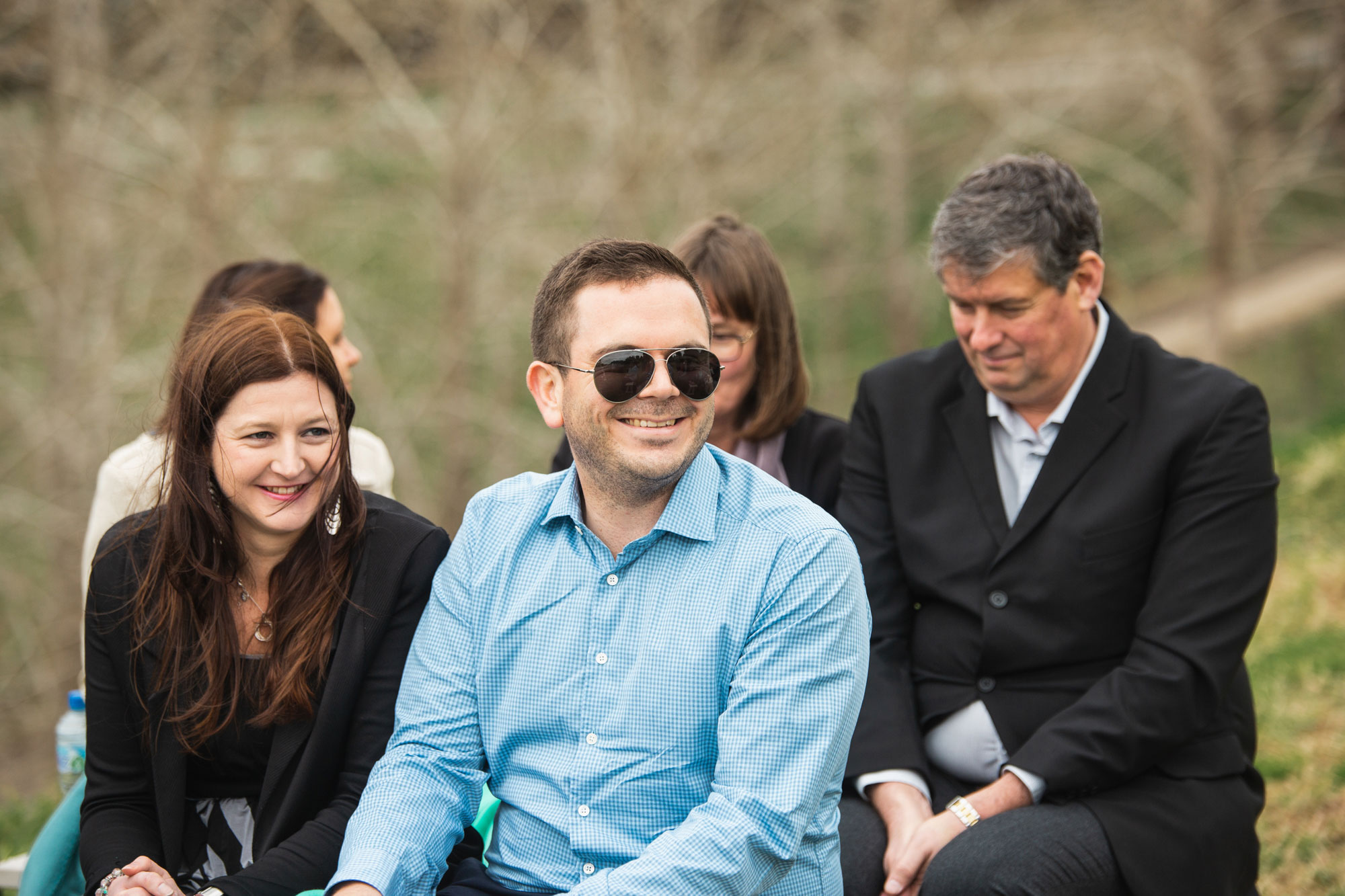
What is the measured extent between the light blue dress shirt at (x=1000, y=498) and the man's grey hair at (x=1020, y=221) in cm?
22

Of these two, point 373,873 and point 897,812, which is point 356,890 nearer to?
point 373,873

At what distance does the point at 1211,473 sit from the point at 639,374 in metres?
1.26

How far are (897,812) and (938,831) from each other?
14 cm

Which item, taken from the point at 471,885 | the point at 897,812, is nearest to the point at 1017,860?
the point at 897,812

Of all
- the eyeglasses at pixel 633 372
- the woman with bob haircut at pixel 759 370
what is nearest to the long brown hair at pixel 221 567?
the eyeglasses at pixel 633 372

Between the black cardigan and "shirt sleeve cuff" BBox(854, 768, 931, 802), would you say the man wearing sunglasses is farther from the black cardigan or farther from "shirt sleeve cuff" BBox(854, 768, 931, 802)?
the black cardigan

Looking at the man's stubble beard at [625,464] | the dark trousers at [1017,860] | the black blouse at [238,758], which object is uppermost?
the man's stubble beard at [625,464]

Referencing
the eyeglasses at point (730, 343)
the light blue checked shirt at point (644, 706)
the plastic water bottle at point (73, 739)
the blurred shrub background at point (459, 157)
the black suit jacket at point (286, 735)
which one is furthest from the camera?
the blurred shrub background at point (459, 157)

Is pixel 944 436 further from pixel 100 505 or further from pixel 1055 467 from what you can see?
pixel 100 505

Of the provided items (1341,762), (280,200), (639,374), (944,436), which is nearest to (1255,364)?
(1341,762)

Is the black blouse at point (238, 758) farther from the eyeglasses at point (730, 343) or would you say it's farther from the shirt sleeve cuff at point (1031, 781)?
the shirt sleeve cuff at point (1031, 781)

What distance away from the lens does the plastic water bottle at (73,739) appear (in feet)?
10.2

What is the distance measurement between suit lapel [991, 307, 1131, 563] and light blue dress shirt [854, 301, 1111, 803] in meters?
0.02

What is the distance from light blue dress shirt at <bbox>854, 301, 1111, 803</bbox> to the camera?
2658mm
